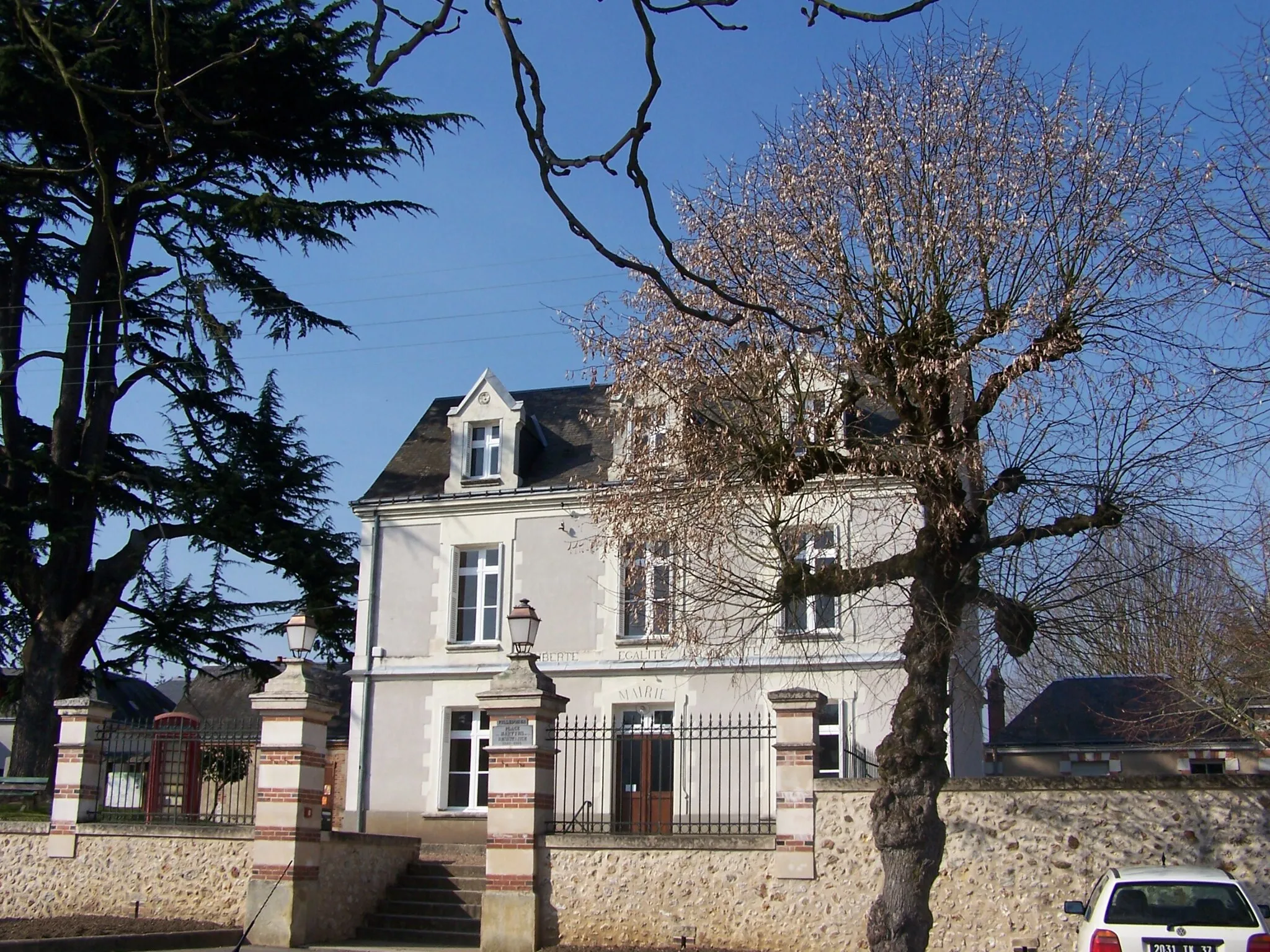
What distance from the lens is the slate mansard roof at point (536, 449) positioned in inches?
952

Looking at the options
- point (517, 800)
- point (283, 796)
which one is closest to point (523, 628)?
point (517, 800)

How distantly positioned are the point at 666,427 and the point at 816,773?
13.7ft

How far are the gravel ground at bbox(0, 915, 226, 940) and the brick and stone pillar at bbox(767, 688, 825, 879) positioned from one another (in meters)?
6.96

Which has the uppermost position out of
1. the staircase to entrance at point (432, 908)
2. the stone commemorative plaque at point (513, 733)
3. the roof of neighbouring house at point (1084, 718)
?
the roof of neighbouring house at point (1084, 718)

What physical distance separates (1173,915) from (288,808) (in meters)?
10.0

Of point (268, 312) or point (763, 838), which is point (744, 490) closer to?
point (763, 838)

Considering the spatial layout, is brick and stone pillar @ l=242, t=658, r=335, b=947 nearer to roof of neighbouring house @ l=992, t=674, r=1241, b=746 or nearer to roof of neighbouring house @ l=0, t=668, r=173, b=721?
roof of neighbouring house @ l=0, t=668, r=173, b=721

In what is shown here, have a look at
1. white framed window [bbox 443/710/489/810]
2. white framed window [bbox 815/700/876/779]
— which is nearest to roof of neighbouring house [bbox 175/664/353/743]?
white framed window [bbox 443/710/489/810]

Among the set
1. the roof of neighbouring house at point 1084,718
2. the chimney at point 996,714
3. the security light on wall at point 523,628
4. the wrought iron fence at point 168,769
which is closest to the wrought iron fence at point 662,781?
the security light on wall at point 523,628

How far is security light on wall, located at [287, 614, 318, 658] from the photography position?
52.9 ft

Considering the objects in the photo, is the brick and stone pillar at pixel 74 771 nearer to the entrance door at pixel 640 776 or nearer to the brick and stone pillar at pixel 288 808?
the brick and stone pillar at pixel 288 808

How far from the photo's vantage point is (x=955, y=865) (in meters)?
13.2

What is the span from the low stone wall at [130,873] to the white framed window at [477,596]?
777 centimetres

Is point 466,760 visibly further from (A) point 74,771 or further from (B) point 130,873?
Answer: (A) point 74,771
